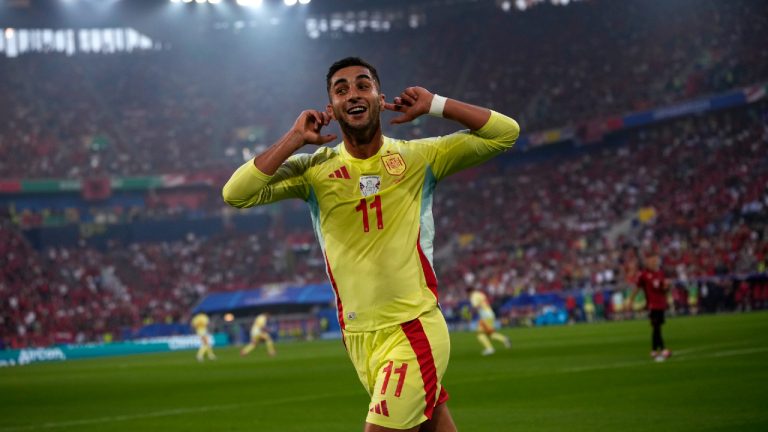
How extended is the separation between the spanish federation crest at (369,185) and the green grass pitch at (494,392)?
22.3ft

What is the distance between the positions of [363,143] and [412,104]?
0.36m

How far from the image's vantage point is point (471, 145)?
6027 mm

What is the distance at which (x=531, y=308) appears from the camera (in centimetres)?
4991

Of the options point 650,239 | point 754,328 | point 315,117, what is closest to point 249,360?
point 754,328

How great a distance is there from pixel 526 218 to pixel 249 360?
2659 cm

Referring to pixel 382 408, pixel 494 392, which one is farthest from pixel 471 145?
pixel 494 392

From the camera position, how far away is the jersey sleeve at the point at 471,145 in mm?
5918

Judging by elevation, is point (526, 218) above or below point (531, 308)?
above

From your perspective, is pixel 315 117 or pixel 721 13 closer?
pixel 315 117

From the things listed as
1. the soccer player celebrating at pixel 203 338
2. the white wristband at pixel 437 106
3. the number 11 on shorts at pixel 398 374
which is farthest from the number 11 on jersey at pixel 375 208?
the soccer player celebrating at pixel 203 338

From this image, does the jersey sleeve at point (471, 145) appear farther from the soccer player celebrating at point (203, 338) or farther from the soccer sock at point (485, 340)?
the soccer player celebrating at point (203, 338)

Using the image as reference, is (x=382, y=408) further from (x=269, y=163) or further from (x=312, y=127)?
(x=312, y=127)

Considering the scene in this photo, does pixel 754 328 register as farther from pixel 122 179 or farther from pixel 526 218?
pixel 122 179

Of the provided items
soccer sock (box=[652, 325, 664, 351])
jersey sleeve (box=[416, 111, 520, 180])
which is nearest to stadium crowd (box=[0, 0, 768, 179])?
soccer sock (box=[652, 325, 664, 351])
